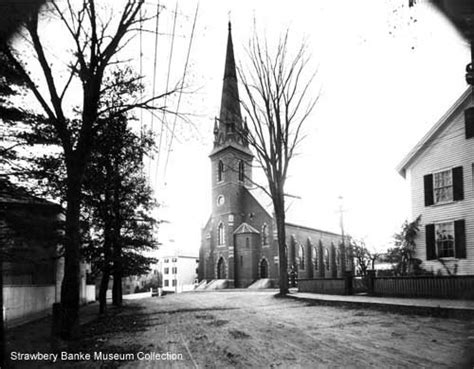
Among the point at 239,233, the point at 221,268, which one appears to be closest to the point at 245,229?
the point at 239,233

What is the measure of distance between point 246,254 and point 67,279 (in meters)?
36.2

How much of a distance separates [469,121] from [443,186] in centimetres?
334

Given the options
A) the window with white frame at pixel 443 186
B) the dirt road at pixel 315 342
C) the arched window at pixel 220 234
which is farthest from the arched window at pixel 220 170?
the dirt road at pixel 315 342

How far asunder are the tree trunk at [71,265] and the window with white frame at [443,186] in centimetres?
1534

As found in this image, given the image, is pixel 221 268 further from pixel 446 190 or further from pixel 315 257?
pixel 446 190

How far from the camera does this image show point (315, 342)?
24.5 feet

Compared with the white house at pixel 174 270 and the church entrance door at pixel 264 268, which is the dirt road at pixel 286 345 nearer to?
the church entrance door at pixel 264 268

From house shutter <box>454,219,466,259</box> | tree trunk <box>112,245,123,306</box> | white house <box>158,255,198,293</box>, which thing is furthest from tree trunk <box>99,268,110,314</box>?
white house <box>158,255,198,293</box>

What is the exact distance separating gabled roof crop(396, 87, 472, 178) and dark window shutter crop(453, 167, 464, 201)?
2.15m

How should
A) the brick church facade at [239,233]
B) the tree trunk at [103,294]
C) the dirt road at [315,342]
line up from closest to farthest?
the dirt road at [315,342] < the tree trunk at [103,294] < the brick church facade at [239,233]

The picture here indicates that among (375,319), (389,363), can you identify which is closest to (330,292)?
(375,319)

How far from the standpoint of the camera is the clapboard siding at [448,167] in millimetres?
16594

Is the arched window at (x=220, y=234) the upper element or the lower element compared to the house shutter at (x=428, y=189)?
lower

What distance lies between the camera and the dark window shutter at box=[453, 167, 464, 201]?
55.6ft
